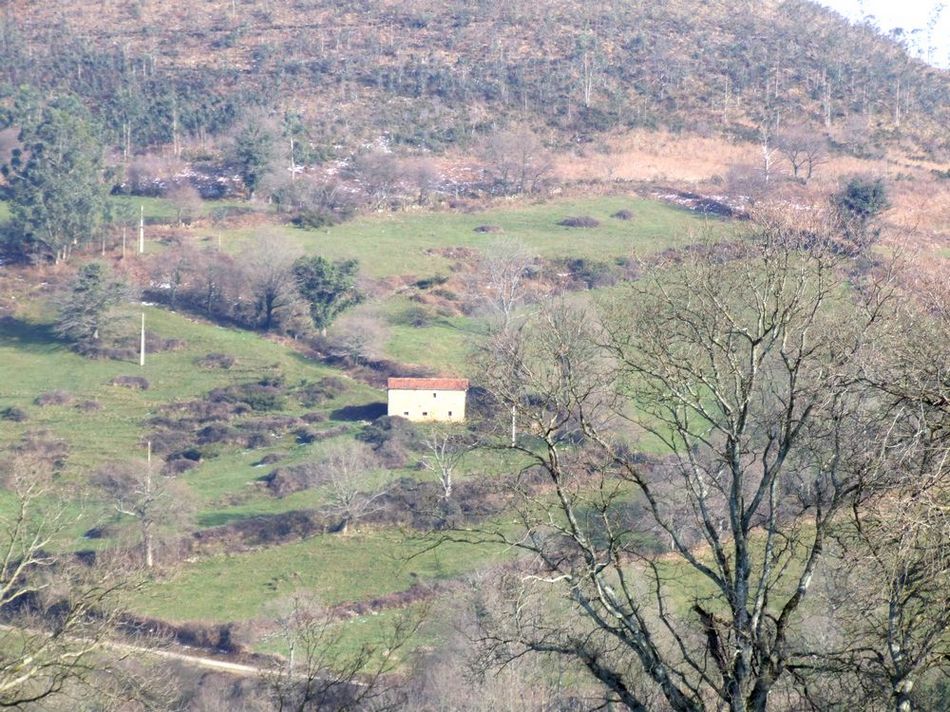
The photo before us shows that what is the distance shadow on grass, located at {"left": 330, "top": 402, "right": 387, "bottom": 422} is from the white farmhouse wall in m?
1.07

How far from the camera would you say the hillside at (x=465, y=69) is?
9462 centimetres

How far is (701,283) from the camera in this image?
9898 mm

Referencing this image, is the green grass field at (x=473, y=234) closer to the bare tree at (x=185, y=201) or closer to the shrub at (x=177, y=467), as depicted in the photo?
the bare tree at (x=185, y=201)

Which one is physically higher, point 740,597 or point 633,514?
point 740,597

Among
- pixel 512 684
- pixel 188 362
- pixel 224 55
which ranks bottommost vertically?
pixel 188 362

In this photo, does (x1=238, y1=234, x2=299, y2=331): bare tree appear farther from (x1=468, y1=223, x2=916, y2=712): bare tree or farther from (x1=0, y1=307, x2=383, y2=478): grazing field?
(x1=468, y1=223, x2=916, y2=712): bare tree

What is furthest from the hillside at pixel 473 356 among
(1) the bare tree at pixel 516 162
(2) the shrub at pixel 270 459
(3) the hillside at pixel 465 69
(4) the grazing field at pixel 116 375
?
(3) the hillside at pixel 465 69

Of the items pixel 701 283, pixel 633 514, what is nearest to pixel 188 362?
pixel 633 514

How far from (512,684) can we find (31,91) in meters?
86.2

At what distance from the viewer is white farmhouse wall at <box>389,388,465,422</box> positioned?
155ft

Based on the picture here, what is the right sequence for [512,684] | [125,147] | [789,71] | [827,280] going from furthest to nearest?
[789,71] → [125,147] → [512,684] → [827,280]

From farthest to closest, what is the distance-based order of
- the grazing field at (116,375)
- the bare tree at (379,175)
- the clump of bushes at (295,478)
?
the bare tree at (379,175), the grazing field at (116,375), the clump of bushes at (295,478)

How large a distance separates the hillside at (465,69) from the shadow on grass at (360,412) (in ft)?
139

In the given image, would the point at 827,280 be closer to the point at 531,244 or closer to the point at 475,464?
the point at 475,464
